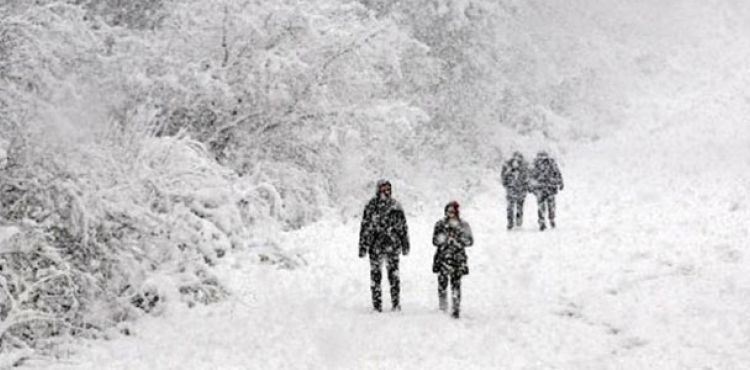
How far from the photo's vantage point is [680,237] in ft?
54.9

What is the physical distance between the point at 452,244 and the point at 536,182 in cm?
789

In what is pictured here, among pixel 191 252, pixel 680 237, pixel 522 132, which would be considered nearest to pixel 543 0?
pixel 522 132

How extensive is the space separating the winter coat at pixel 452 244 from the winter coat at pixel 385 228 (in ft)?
1.52

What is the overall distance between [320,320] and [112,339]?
246cm

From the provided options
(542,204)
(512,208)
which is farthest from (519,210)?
(542,204)

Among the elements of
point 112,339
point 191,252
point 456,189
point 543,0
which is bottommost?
point 112,339

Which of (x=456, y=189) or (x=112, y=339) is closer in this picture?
(x=112, y=339)

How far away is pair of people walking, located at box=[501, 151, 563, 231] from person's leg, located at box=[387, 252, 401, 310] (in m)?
7.47

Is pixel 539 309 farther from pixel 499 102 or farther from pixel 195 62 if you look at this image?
pixel 499 102

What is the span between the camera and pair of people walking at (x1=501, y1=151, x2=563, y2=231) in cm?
1831

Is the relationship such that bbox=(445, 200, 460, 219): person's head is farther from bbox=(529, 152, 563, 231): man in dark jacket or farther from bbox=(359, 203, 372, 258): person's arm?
bbox=(529, 152, 563, 231): man in dark jacket

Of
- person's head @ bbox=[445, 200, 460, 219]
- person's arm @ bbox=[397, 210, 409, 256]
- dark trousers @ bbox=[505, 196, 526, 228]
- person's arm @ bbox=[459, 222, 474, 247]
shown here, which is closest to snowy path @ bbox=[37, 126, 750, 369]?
dark trousers @ bbox=[505, 196, 526, 228]

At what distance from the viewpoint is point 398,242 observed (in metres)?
11.2

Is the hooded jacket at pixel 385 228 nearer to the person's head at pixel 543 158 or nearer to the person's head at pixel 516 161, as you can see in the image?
the person's head at pixel 543 158
